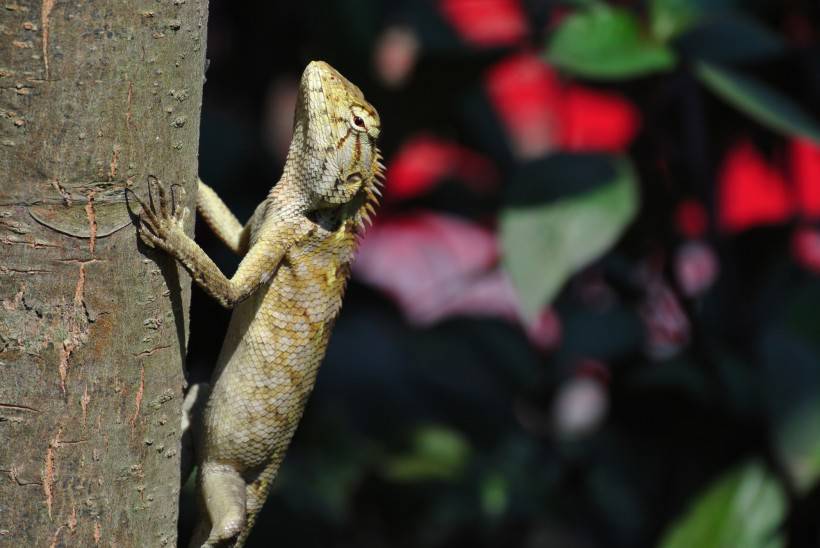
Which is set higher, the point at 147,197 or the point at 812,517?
the point at 147,197

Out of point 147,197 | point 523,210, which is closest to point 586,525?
point 523,210

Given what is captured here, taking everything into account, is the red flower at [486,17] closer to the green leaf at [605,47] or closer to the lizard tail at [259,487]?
the green leaf at [605,47]

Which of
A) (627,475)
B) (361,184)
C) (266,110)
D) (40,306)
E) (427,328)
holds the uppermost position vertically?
(40,306)

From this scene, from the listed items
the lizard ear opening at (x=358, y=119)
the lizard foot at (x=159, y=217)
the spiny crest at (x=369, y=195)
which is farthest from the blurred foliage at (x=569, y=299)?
the lizard foot at (x=159, y=217)

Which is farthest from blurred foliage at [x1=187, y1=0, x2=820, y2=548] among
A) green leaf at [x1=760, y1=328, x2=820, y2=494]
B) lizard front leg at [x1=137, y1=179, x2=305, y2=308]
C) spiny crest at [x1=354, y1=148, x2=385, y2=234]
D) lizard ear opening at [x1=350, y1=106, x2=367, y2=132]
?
lizard front leg at [x1=137, y1=179, x2=305, y2=308]

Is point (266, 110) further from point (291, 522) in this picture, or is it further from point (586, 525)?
point (586, 525)

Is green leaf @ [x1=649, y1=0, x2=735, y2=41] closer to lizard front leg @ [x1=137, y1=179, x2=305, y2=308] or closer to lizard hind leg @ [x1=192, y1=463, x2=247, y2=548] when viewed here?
lizard front leg @ [x1=137, y1=179, x2=305, y2=308]

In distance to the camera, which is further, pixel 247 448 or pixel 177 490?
pixel 247 448
